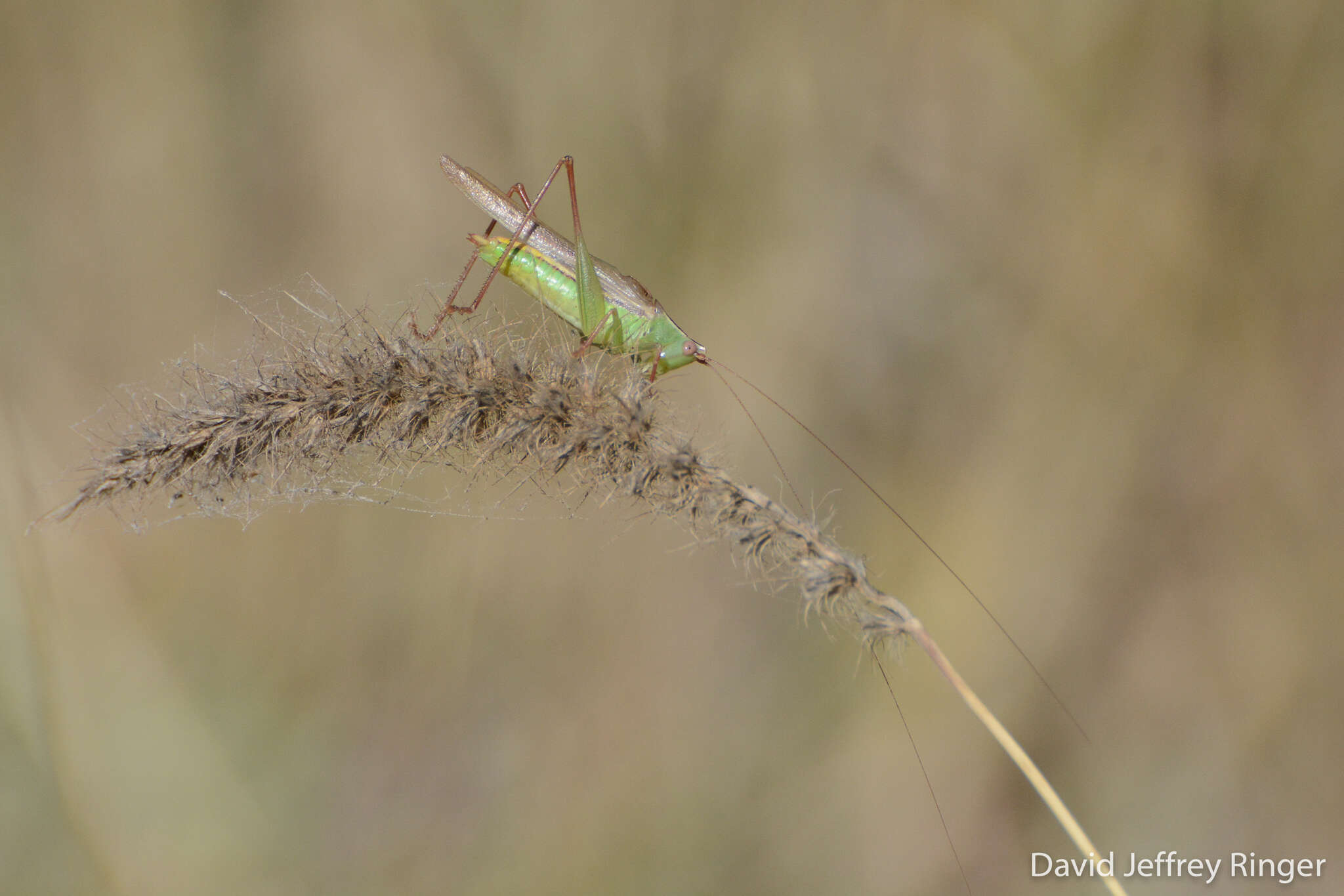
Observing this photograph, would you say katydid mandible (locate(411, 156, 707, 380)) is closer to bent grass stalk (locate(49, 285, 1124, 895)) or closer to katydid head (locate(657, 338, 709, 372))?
katydid head (locate(657, 338, 709, 372))

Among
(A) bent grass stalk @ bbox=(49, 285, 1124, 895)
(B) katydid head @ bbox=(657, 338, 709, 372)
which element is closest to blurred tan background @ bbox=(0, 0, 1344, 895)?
(B) katydid head @ bbox=(657, 338, 709, 372)

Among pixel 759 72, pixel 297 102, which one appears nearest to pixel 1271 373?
pixel 759 72

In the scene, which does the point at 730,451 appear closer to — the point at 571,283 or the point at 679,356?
the point at 679,356

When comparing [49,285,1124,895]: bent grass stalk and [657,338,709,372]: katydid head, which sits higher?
[657,338,709,372]: katydid head

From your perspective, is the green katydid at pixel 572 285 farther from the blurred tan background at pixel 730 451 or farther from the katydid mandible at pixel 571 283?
the blurred tan background at pixel 730 451

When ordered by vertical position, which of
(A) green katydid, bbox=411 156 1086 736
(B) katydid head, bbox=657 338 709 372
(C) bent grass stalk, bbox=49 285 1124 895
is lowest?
(C) bent grass stalk, bbox=49 285 1124 895

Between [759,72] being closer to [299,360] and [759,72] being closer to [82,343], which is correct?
[299,360]

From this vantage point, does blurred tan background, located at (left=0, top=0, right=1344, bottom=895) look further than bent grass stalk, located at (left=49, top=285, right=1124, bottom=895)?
Yes

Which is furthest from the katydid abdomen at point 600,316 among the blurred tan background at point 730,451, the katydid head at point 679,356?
the blurred tan background at point 730,451
